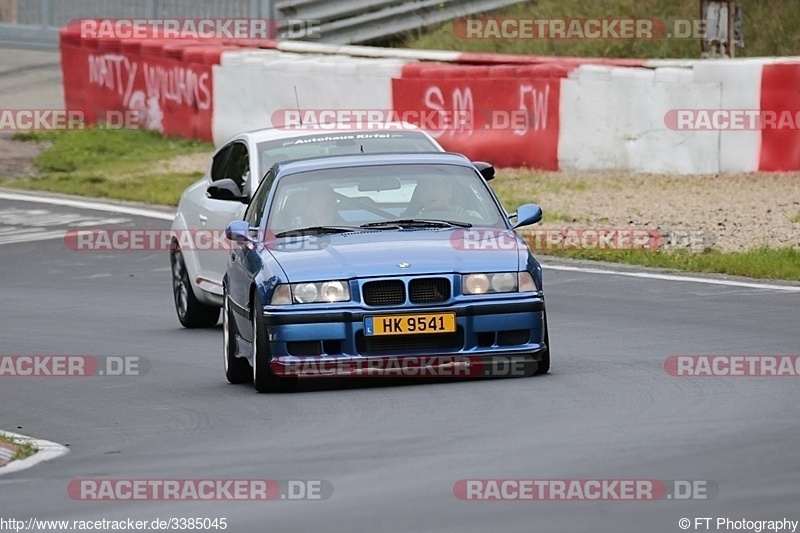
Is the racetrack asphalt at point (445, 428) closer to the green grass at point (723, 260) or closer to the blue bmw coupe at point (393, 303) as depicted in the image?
the blue bmw coupe at point (393, 303)

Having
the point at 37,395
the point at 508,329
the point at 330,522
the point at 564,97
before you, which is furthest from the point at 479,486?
the point at 564,97

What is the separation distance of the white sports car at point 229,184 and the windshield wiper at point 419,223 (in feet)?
5.92

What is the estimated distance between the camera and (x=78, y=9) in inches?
1468

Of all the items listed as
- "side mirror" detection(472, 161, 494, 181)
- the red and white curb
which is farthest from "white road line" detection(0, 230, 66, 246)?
the red and white curb

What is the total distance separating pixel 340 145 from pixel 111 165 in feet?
47.9

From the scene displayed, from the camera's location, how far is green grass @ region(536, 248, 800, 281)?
15898 millimetres

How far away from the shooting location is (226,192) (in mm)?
12805

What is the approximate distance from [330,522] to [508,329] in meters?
3.59

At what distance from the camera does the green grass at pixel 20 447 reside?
29.2 ft

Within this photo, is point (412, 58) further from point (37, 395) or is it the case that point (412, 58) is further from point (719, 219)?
point (37, 395)
